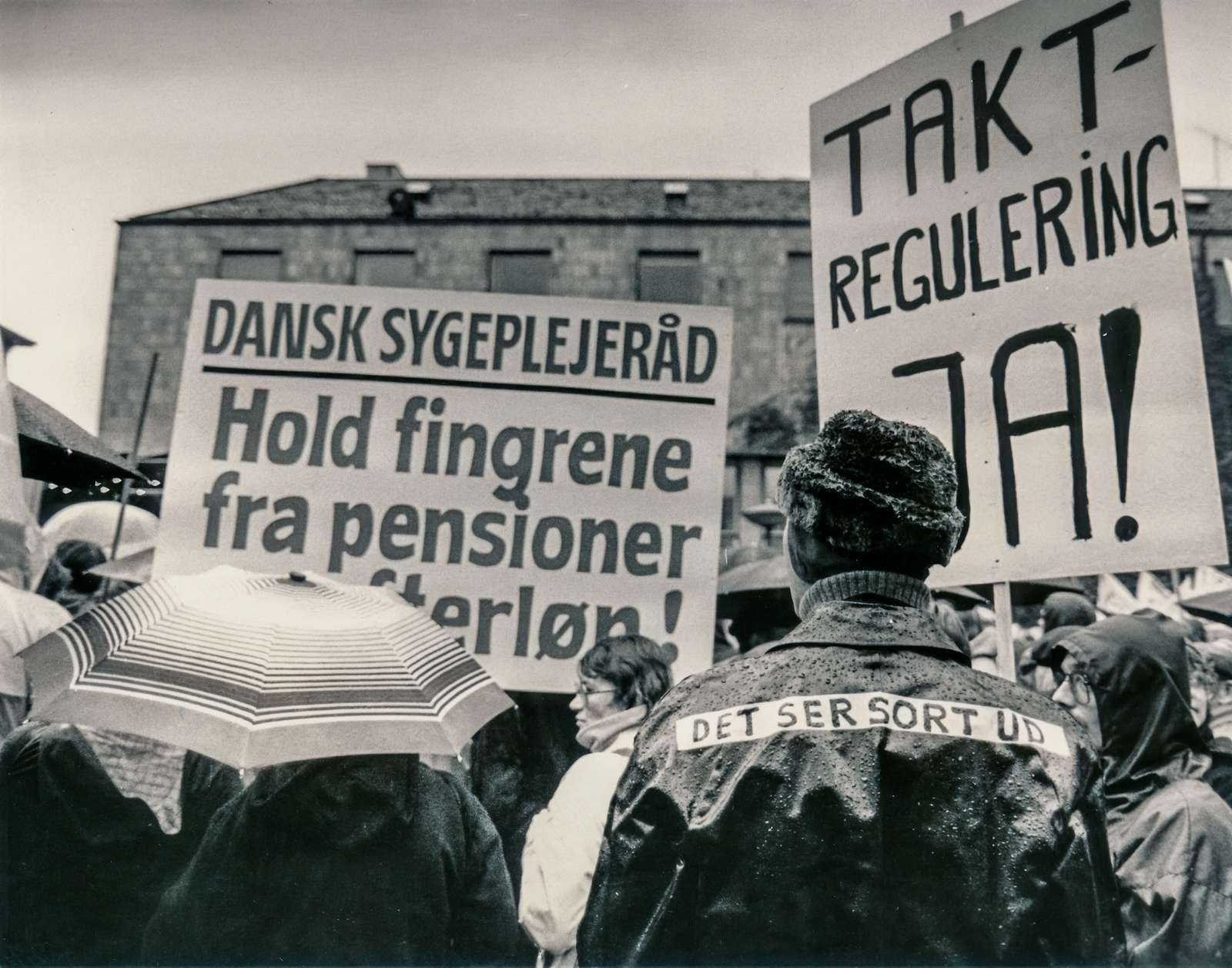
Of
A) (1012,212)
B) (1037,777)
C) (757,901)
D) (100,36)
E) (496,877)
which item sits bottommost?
(496,877)

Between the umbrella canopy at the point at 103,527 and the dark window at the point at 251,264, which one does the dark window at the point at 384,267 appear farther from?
the umbrella canopy at the point at 103,527

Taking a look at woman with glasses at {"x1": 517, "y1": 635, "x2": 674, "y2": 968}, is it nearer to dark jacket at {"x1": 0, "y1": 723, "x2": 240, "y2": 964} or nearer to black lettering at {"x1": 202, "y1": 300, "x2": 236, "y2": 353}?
dark jacket at {"x1": 0, "y1": 723, "x2": 240, "y2": 964}

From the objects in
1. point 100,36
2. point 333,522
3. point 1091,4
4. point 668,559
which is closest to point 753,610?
point 668,559

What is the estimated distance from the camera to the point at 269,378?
3766mm

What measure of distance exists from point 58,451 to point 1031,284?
8.99ft

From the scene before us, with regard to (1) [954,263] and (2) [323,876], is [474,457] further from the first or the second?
(1) [954,263]

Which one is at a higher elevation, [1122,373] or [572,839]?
[1122,373]

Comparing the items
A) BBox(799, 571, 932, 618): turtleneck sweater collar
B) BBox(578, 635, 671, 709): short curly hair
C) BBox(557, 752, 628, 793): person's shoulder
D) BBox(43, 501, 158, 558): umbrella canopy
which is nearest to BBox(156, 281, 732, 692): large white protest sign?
BBox(578, 635, 671, 709): short curly hair

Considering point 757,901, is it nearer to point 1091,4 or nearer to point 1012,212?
point 1012,212

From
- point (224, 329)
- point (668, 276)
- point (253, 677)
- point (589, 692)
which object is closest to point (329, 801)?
point (253, 677)

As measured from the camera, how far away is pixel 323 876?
275 centimetres

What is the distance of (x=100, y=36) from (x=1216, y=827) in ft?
12.5

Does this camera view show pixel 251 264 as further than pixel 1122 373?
Yes

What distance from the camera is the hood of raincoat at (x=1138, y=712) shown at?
298 cm
